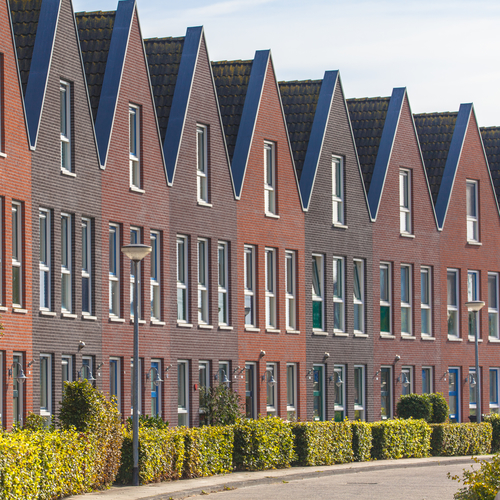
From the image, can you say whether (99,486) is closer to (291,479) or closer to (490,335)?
(291,479)

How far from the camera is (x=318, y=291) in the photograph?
3541 cm

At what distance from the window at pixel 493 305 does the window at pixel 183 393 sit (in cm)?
1553

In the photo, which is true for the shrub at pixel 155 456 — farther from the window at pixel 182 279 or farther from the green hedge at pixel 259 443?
the window at pixel 182 279

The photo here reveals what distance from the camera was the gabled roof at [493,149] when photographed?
1785 inches

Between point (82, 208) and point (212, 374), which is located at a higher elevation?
point (82, 208)

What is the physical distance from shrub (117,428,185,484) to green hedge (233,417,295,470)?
2.45 m

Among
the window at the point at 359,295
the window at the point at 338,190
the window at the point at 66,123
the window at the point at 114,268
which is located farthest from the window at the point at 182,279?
the window at the point at 359,295

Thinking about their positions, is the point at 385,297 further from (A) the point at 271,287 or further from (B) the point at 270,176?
(B) the point at 270,176

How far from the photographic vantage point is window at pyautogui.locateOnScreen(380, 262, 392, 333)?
37812 millimetres

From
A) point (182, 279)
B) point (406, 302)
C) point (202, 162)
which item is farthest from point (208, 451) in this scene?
point (406, 302)

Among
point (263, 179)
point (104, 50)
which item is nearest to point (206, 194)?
point (263, 179)

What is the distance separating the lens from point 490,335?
42062 millimetres

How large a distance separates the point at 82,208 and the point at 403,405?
13.7m

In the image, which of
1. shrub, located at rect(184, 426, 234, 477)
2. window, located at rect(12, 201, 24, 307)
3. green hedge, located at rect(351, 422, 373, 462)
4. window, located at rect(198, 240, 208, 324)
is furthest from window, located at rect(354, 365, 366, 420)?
window, located at rect(12, 201, 24, 307)
